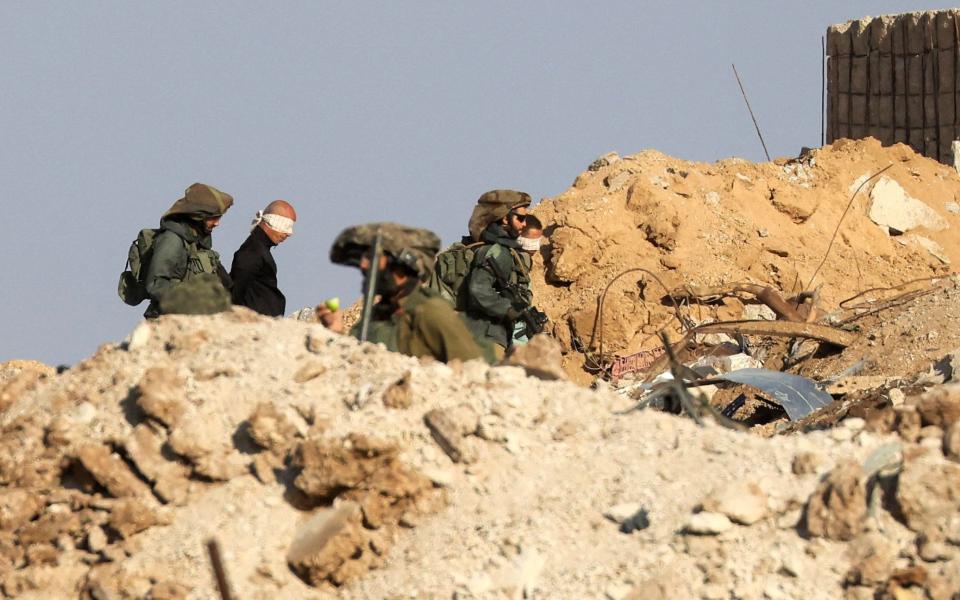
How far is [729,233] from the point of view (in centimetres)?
1719

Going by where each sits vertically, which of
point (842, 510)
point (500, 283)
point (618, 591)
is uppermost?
point (500, 283)

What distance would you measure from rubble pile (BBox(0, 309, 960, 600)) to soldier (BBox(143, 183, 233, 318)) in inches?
89.5

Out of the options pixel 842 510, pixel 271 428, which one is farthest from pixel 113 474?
pixel 842 510

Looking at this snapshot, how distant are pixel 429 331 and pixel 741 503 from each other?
1.80 metres

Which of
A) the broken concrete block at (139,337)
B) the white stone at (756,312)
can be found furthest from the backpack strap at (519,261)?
the white stone at (756,312)

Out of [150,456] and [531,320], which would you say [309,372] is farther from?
[531,320]

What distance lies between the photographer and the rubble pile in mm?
5668

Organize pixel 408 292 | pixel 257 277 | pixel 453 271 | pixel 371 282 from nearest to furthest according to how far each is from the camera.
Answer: pixel 371 282
pixel 408 292
pixel 257 277
pixel 453 271

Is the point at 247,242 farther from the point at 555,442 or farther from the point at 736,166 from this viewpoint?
the point at 736,166

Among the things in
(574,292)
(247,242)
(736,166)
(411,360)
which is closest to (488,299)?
(247,242)

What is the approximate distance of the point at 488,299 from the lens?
34.0ft

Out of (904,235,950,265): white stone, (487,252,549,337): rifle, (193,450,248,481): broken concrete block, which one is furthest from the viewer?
(904,235,950,265): white stone

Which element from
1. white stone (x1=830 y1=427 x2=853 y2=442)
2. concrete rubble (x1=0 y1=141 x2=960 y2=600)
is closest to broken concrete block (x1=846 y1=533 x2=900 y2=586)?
concrete rubble (x1=0 y1=141 x2=960 y2=600)

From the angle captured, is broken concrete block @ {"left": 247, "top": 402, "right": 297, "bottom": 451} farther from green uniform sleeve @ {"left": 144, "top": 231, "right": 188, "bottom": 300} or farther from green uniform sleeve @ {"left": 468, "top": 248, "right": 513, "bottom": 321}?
green uniform sleeve @ {"left": 468, "top": 248, "right": 513, "bottom": 321}
